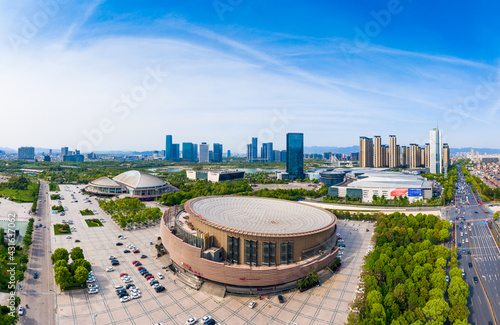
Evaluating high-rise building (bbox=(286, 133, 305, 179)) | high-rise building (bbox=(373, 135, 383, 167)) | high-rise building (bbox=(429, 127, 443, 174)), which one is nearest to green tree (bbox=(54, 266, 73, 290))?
high-rise building (bbox=(286, 133, 305, 179))

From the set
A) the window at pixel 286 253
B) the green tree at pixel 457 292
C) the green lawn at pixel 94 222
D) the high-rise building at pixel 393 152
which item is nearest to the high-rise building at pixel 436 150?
the high-rise building at pixel 393 152

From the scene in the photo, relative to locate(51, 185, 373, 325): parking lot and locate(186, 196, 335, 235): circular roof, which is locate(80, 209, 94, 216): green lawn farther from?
locate(186, 196, 335, 235): circular roof

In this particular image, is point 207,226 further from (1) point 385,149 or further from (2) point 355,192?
(1) point 385,149

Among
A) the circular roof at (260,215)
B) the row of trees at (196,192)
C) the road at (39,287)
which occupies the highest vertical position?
the circular roof at (260,215)

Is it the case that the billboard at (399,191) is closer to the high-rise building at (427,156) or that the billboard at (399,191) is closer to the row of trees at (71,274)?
the row of trees at (71,274)

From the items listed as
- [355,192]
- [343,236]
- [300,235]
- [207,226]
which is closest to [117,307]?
[207,226]

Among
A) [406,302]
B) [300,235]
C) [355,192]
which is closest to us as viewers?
[406,302]
